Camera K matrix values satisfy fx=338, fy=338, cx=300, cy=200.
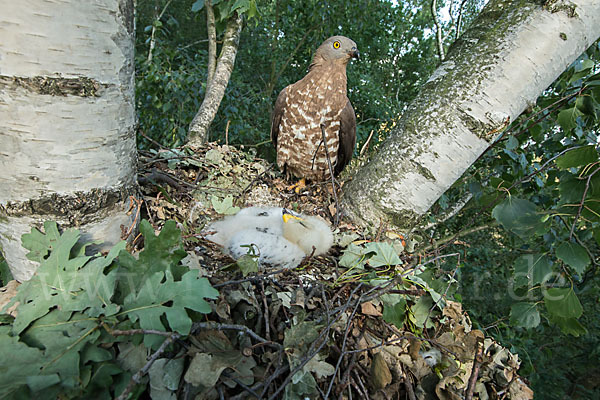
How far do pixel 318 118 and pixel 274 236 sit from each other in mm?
1339

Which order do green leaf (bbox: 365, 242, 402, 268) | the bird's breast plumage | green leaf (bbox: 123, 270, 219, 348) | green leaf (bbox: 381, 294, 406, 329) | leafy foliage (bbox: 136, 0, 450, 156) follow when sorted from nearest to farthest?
1. green leaf (bbox: 123, 270, 219, 348)
2. green leaf (bbox: 381, 294, 406, 329)
3. green leaf (bbox: 365, 242, 402, 268)
4. the bird's breast plumage
5. leafy foliage (bbox: 136, 0, 450, 156)

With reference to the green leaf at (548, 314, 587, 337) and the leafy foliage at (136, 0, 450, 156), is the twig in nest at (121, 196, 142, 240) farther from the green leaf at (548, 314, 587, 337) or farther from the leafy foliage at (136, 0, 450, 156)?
the leafy foliage at (136, 0, 450, 156)

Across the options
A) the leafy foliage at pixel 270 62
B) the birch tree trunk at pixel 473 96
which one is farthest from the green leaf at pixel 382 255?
the leafy foliage at pixel 270 62

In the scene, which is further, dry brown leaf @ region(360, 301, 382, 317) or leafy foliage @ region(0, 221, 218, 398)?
dry brown leaf @ region(360, 301, 382, 317)

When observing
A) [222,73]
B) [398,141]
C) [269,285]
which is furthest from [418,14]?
[269,285]

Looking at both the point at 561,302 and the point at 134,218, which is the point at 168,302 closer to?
the point at 134,218

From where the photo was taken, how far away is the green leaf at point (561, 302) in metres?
0.82

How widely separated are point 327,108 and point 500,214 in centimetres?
171

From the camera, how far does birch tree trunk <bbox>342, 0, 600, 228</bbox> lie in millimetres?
1155

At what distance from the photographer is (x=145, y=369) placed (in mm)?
547

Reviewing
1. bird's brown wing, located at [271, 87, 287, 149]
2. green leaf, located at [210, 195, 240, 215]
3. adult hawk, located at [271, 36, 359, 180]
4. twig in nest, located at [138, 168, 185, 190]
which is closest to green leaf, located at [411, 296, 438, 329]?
green leaf, located at [210, 195, 240, 215]

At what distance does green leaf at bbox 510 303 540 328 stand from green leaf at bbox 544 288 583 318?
0.10 metres

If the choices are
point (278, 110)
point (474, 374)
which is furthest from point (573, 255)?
point (278, 110)

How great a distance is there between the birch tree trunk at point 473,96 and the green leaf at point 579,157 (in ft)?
1.23
